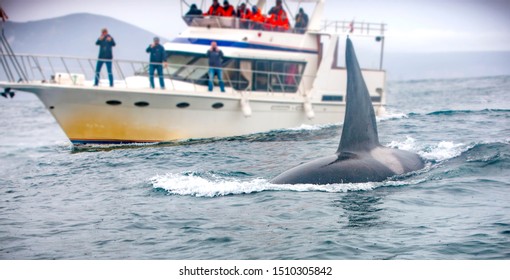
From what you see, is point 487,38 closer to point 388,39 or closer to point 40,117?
point 388,39

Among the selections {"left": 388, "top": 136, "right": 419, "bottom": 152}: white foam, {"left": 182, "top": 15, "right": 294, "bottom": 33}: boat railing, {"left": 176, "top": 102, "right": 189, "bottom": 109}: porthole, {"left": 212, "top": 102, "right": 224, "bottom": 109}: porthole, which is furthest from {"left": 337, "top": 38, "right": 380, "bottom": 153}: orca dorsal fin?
{"left": 182, "top": 15, "right": 294, "bottom": 33}: boat railing

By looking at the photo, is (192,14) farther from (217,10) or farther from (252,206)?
(252,206)

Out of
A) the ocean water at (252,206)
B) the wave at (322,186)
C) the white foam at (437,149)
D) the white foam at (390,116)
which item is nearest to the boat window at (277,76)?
the white foam at (390,116)

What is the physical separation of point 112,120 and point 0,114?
24.4 ft

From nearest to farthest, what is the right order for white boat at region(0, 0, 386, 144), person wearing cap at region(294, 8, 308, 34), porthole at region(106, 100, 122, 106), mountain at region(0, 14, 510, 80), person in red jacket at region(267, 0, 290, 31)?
mountain at region(0, 14, 510, 80)
white boat at region(0, 0, 386, 144)
porthole at region(106, 100, 122, 106)
person in red jacket at region(267, 0, 290, 31)
person wearing cap at region(294, 8, 308, 34)

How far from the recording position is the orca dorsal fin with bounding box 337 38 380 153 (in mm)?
10602

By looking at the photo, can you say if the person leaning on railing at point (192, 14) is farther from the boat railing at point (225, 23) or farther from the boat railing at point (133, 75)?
the boat railing at point (133, 75)

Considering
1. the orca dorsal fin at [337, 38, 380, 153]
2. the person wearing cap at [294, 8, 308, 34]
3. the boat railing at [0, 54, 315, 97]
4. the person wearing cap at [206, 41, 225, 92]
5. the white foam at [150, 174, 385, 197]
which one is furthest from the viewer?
the person wearing cap at [294, 8, 308, 34]

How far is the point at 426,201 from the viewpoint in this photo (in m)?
9.64

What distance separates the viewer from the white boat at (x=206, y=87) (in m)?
17.4

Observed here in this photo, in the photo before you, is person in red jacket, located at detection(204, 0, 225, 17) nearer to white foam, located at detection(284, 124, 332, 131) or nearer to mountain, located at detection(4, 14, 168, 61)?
mountain, located at detection(4, 14, 168, 61)

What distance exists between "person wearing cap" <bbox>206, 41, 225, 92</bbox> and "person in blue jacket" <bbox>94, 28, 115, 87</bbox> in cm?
278

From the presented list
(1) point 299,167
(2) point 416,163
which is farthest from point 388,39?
(1) point 299,167

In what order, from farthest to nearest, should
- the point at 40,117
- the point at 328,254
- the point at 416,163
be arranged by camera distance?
1. the point at 40,117
2. the point at 416,163
3. the point at 328,254
